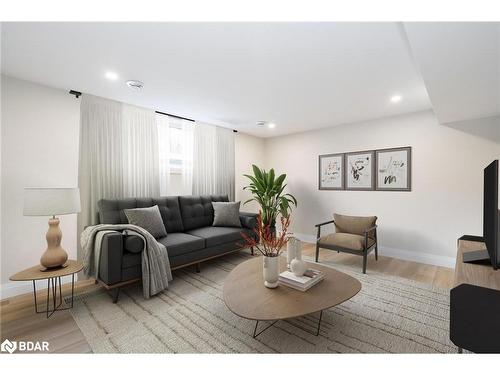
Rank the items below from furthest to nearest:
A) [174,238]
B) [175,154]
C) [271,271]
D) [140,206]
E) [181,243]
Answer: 1. [175,154]
2. [140,206]
3. [174,238]
4. [181,243]
5. [271,271]

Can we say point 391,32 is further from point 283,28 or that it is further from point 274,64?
point 274,64

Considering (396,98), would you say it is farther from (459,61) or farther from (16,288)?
(16,288)

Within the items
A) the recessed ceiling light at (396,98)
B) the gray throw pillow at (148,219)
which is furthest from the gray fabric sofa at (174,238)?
the recessed ceiling light at (396,98)

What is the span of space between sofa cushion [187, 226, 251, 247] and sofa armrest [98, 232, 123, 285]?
41.6 inches

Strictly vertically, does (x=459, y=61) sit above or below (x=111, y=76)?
below

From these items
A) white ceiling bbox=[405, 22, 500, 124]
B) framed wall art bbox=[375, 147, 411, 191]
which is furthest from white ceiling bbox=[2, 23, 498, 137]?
framed wall art bbox=[375, 147, 411, 191]

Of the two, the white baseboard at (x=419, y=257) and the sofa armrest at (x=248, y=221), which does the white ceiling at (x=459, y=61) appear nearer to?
the white baseboard at (x=419, y=257)

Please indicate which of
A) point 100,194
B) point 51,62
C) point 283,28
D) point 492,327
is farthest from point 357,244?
point 51,62

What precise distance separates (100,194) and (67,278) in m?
1.06

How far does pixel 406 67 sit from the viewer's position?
2.21 metres

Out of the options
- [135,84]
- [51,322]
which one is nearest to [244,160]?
[135,84]

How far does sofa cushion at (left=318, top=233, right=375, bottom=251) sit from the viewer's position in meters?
3.12

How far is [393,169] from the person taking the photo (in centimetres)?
379

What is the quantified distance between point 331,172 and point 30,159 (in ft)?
14.7
